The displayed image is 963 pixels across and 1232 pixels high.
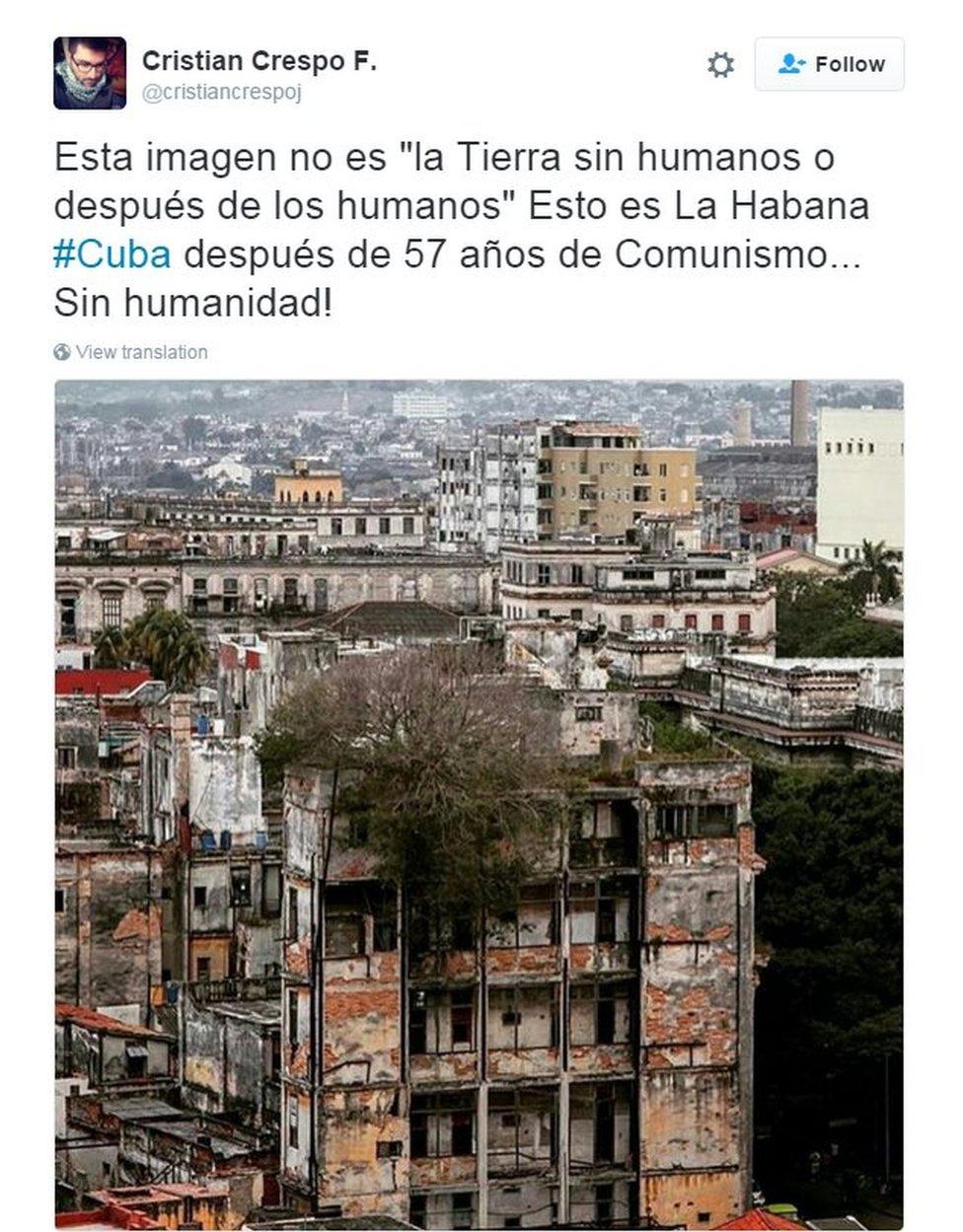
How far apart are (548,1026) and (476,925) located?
0.64 metres

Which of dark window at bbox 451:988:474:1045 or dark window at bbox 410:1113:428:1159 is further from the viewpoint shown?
dark window at bbox 451:988:474:1045

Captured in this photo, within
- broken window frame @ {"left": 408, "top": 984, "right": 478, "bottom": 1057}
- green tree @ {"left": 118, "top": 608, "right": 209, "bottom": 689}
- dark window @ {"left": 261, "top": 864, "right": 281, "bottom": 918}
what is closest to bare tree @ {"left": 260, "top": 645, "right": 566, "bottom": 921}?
broken window frame @ {"left": 408, "top": 984, "right": 478, "bottom": 1057}

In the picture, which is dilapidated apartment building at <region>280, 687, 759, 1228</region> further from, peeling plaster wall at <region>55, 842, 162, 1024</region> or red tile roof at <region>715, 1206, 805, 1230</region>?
peeling plaster wall at <region>55, 842, 162, 1024</region>

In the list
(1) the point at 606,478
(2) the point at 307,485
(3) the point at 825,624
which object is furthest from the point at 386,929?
Result: (2) the point at 307,485

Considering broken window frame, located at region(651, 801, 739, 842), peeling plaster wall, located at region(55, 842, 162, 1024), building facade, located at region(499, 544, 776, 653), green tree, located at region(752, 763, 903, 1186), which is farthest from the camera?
building facade, located at region(499, 544, 776, 653)

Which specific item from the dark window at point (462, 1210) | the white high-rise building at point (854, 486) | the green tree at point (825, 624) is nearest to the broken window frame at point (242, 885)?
the dark window at point (462, 1210)

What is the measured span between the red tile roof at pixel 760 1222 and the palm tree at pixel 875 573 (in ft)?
60.5

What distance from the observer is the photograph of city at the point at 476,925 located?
15.4m

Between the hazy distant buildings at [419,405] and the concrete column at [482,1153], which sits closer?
the concrete column at [482,1153]

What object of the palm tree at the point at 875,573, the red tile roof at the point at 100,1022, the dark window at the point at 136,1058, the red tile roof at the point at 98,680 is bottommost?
the dark window at the point at 136,1058
